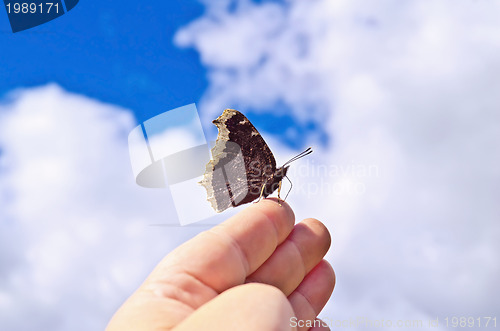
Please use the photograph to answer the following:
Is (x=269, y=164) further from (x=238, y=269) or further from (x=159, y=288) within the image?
(x=159, y=288)

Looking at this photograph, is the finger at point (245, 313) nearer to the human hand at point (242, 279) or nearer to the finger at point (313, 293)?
the human hand at point (242, 279)

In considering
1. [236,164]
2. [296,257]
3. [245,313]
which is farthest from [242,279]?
[245,313]

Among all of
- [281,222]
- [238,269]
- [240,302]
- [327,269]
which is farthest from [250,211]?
[240,302]

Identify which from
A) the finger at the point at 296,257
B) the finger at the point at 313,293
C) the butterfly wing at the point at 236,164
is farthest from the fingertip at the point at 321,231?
the butterfly wing at the point at 236,164

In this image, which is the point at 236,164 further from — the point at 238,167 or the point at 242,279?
the point at 242,279

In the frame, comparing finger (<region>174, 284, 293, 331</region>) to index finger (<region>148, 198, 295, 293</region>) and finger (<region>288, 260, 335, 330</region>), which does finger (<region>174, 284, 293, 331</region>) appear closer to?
index finger (<region>148, 198, 295, 293</region>)
